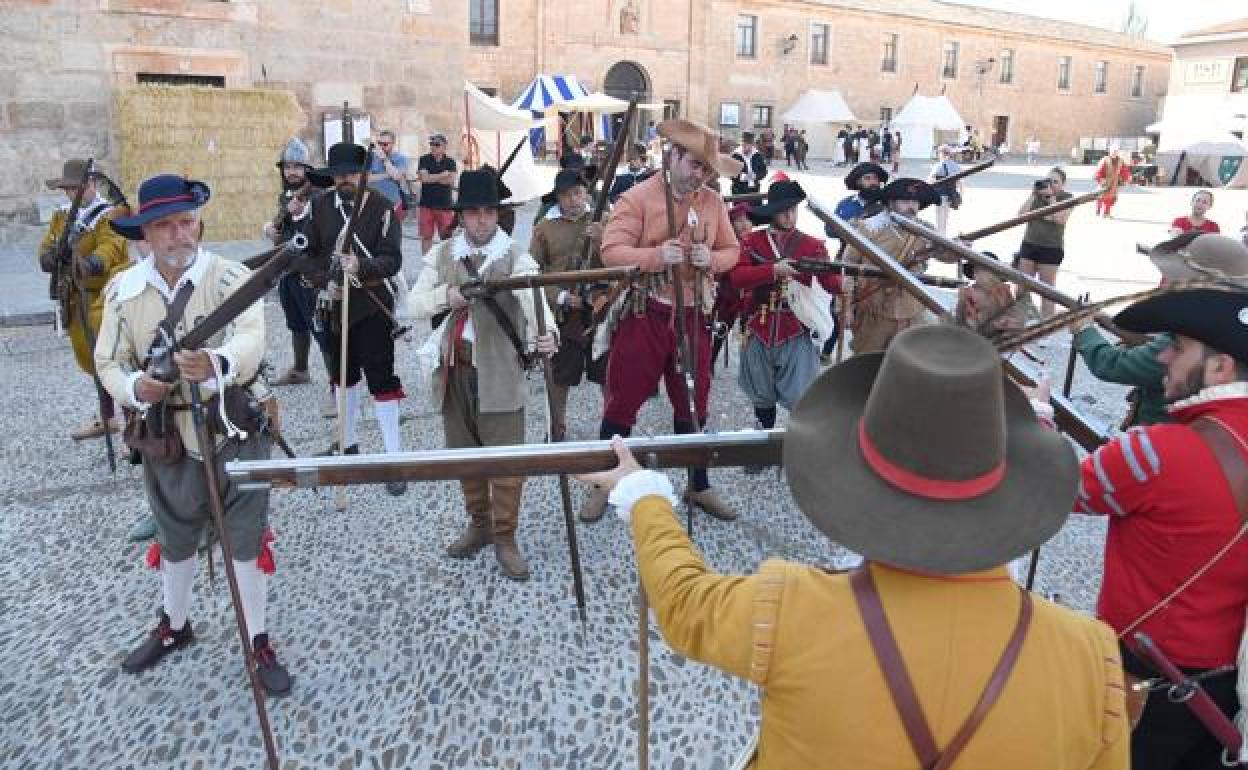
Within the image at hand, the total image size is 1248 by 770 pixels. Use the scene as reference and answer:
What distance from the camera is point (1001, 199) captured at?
23734 mm

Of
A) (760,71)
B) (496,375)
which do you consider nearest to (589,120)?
(760,71)

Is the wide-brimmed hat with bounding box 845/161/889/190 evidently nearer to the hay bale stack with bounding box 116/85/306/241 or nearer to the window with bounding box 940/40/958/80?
the hay bale stack with bounding box 116/85/306/241

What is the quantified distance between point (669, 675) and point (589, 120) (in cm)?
2476

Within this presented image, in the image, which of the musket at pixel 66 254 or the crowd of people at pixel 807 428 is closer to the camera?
the crowd of people at pixel 807 428

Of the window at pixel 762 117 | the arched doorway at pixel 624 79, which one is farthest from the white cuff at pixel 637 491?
the window at pixel 762 117

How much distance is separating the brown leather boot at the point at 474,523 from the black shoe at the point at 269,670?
1.15 meters

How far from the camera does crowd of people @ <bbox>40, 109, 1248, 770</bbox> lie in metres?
1.32

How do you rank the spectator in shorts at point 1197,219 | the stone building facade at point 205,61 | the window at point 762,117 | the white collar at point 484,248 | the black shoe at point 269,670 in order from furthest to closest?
the window at point 762,117 < the stone building facade at point 205,61 < the spectator in shorts at point 1197,219 < the white collar at point 484,248 < the black shoe at point 269,670

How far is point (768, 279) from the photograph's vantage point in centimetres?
513

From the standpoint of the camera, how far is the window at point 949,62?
1902 inches

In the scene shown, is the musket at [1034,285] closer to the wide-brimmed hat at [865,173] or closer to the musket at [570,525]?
the musket at [570,525]

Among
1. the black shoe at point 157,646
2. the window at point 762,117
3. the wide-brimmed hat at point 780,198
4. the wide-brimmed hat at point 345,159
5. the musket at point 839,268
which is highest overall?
the window at point 762,117

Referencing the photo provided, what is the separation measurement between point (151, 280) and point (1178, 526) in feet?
11.6

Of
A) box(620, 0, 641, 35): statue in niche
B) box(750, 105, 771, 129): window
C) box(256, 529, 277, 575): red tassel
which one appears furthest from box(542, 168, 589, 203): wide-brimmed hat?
box(750, 105, 771, 129): window
